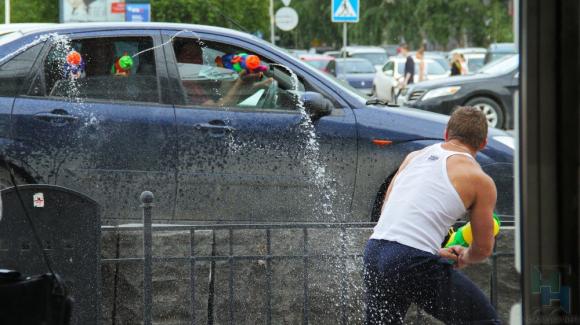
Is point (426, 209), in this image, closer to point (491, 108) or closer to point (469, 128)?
point (469, 128)

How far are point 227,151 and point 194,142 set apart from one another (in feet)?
0.70

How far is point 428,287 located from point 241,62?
9.22 ft

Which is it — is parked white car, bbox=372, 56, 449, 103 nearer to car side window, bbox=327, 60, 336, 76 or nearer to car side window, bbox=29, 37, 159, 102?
car side window, bbox=327, 60, 336, 76

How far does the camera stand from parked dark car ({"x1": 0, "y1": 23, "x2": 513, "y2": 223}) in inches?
245

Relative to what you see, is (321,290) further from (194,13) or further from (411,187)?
(194,13)

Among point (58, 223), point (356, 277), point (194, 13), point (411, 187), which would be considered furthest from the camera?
point (194, 13)

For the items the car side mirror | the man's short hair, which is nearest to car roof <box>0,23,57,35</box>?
the car side mirror

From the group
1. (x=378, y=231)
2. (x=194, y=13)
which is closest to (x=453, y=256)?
(x=378, y=231)

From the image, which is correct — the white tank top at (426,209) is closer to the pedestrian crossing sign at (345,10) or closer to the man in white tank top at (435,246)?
the man in white tank top at (435,246)

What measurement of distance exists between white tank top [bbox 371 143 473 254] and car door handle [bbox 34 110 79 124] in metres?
2.65

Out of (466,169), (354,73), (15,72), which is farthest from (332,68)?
(466,169)

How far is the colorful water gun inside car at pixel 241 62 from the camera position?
21.6ft

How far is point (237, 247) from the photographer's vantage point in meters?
5.26

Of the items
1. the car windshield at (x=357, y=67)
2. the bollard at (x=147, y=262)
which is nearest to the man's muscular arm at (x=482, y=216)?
the bollard at (x=147, y=262)
